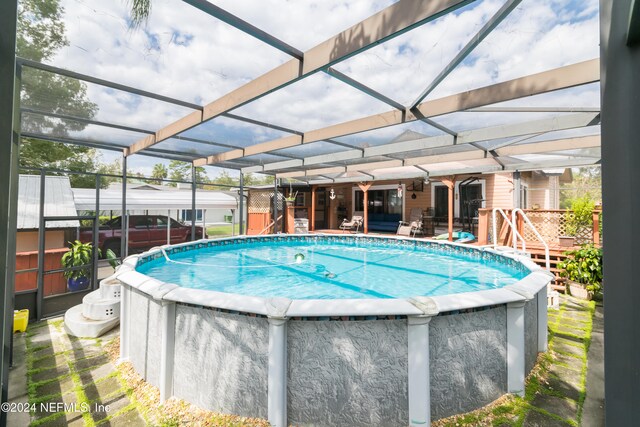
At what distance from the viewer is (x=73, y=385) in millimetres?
Answer: 3361

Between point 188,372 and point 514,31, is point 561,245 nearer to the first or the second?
point 514,31

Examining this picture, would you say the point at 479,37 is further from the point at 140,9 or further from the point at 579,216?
the point at 579,216

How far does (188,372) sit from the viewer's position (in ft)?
10.2

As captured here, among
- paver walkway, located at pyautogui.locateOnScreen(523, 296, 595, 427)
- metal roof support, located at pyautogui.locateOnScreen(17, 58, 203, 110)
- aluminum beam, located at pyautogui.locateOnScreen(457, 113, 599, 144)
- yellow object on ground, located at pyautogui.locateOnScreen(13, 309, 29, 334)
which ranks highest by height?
metal roof support, located at pyautogui.locateOnScreen(17, 58, 203, 110)

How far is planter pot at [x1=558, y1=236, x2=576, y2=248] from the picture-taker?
8.00 metres

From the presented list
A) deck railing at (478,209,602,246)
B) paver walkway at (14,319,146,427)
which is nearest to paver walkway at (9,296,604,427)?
paver walkway at (14,319,146,427)

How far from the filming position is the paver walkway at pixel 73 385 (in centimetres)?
288

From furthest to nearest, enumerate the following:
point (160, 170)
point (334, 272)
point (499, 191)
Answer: point (160, 170) → point (499, 191) → point (334, 272)

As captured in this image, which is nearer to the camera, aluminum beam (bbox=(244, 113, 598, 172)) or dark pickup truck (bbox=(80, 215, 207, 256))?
aluminum beam (bbox=(244, 113, 598, 172))

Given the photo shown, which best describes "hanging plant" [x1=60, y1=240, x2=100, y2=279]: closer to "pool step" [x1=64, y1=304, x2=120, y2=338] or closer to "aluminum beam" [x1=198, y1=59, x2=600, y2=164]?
"pool step" [x1=64, y1=304, x2=120, y2=338]

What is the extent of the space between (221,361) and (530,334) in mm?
3731

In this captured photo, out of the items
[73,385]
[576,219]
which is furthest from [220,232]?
[576,219]

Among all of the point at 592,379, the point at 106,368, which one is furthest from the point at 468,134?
the point at 106,368

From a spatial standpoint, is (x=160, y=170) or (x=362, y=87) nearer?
(x=362, y=87)
